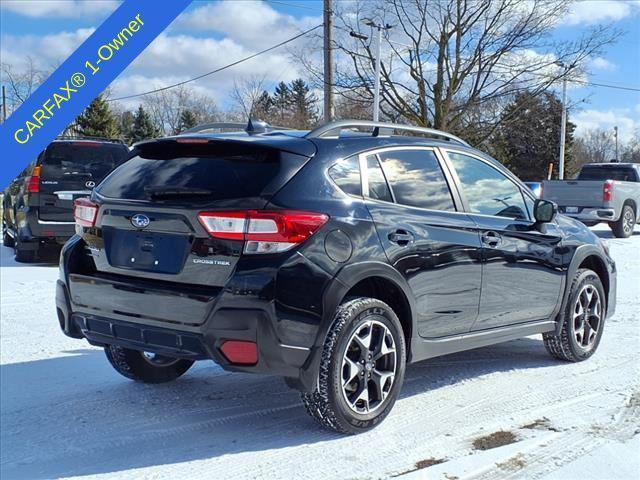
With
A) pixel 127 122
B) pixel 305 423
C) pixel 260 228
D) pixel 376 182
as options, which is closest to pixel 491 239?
pixel 376 182

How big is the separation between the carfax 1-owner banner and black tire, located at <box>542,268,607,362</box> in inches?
141

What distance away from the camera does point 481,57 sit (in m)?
25.5

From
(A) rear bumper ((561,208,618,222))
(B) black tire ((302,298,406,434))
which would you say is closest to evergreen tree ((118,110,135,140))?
(A) rear bumper ((561,208,618,222))

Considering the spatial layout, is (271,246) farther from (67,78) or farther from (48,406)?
(48,406)

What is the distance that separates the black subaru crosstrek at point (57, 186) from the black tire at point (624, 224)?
11465mm

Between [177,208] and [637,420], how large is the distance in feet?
9.55

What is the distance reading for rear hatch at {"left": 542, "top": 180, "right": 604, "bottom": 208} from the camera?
52.7 ft

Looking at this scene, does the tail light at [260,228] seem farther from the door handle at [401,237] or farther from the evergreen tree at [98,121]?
the evergreen tree at [98,121]

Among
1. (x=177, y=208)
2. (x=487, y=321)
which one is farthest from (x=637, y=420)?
(x=177, y=208)

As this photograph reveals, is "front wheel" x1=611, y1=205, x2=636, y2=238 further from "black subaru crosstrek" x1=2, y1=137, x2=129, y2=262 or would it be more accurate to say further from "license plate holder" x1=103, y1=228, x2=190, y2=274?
"license plate holder" x1=103, y1=228, x2=190, y2=274

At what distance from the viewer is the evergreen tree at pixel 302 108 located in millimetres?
48625

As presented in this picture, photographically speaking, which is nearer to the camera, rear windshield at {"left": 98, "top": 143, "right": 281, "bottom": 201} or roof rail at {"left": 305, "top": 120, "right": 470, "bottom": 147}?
rear windshield at {"left": 98, "top": 143, "right": 281, "bottom": 201}

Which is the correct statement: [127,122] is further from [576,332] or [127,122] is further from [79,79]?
[79,79]

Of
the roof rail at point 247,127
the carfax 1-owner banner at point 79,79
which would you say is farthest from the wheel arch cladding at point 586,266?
the carfax 1-owner banner at point 79,79
